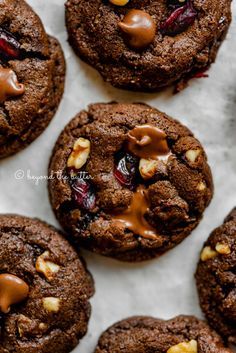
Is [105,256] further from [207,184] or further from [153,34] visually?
[153,34]

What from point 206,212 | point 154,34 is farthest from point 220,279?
point 154,34

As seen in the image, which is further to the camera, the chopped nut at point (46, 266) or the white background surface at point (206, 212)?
the white background surface at point (206, 212)

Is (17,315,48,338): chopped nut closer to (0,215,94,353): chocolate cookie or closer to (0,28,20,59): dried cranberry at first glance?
(0,215,94,353): chocolate cookie

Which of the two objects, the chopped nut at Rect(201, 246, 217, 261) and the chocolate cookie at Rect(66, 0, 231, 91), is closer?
the chocolate cookie at Rect(66, 0, 231, 91)

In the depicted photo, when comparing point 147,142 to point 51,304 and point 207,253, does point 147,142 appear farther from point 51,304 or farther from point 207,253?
point 51,304

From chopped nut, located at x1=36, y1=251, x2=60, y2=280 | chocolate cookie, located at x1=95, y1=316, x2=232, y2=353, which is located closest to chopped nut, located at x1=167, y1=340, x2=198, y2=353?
chocolate cookie, located at x1=95, y1=316, x2=232, y2=353

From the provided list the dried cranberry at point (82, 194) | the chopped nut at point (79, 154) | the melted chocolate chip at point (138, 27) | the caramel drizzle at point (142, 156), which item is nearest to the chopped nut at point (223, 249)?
the caramel drizzle at point (142, 156)

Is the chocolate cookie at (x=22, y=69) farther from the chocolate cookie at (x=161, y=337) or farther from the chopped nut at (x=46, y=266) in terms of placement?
the chocolate cookie at (x=161, y=337)
